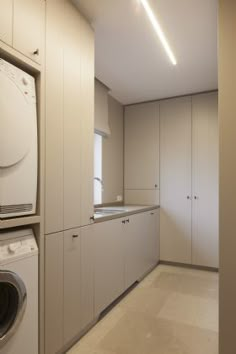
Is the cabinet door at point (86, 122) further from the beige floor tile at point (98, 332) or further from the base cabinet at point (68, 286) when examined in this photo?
the beige floor tile at point (98, 332)

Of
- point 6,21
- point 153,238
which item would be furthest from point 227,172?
point 153,238

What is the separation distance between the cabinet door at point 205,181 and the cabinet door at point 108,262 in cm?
Result: 151

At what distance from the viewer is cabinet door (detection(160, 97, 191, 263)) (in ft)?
12.5

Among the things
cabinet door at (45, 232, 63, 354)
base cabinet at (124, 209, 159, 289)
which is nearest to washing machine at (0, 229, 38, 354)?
cabinet door at (45, 232, 63, 354)

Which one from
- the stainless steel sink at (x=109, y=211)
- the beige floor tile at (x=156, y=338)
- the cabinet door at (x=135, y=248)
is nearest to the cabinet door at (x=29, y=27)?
the stainless steel sink at (x=109, y=211)

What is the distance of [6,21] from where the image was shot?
1.36m

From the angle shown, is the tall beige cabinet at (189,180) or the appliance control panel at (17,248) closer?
the appliance control panel at (17,248)

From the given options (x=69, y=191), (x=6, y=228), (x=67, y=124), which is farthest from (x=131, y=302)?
(x=67, y=124)

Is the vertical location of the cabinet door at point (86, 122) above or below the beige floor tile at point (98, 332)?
above

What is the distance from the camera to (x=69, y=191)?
6.14 feet

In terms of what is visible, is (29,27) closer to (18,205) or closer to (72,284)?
(18,205)

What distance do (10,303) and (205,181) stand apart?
302cm

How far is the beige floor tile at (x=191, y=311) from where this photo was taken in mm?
2293

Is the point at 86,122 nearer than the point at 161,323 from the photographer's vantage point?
Yes
